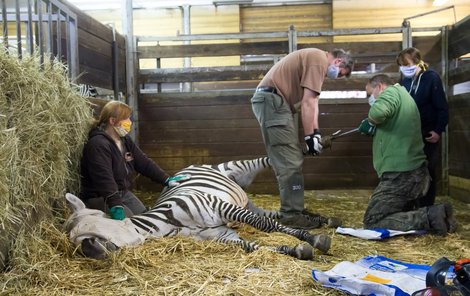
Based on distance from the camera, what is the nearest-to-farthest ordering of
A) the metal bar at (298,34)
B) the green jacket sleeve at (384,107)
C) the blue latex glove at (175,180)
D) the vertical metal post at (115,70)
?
the green jacket sleeve at (384,107), the blue latex glove at (175,180), the vertical metal post at (115,70), the metal bar at (298,34)

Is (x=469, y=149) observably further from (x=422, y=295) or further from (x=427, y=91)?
(x=422, y=295)

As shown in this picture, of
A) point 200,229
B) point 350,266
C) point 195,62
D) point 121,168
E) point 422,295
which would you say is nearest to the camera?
point 422,295

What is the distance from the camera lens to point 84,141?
3.92m

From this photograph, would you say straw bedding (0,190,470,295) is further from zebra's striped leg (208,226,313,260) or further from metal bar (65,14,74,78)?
metal bar (65,14,74,78)

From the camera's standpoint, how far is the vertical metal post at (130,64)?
22.0 ft

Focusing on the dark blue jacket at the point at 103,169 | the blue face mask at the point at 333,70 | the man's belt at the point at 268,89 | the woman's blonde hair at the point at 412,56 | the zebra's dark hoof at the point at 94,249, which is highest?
the woman's blonde hair at the point at 412,56

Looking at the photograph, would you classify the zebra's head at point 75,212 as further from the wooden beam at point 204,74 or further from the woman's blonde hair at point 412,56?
the wooden beam at point 204,74

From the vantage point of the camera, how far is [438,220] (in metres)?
3.93

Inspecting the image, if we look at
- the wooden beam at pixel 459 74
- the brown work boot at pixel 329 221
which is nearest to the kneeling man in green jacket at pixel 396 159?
the brown work boot at pixel 329 221

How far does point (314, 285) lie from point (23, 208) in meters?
1.92

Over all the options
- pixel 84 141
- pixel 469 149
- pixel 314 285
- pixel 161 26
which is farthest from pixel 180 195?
pixel 161 26

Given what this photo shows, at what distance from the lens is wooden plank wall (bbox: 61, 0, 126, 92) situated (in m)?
5.18

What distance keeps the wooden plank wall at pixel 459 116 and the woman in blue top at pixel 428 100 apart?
1.28 metres

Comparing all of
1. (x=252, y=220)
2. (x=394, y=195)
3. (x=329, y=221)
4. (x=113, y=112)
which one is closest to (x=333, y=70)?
(x=394, y=195)
